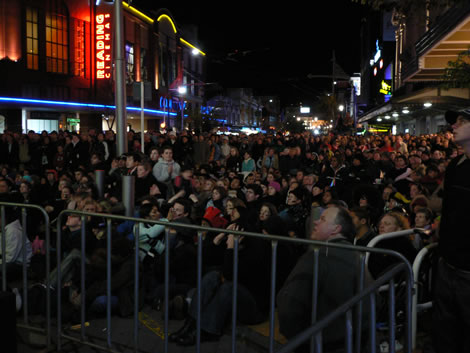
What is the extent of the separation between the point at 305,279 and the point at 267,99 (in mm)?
147070

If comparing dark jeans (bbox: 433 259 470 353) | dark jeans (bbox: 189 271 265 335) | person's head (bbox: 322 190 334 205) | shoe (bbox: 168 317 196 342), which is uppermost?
person's head (bbox: 322 190 334 205)

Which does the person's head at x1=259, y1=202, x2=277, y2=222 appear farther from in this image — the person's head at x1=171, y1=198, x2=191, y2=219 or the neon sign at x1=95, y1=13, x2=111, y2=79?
the neon sign at x1=95, y1=13, x2=111, y2=79

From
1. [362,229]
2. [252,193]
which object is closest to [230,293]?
[362,229]

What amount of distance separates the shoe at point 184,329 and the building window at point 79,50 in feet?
93.5

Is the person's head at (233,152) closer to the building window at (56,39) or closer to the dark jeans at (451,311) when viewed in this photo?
the dark jeans at (451,311)

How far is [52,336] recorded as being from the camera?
17.4 feet

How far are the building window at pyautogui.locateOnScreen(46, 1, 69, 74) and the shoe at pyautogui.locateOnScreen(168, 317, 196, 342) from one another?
Result: 2687 centimetres

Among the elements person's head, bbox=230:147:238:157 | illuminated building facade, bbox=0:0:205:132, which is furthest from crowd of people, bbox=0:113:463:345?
illuminated building facade, bbox=0:0:205:132

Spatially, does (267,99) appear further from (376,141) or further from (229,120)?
(376,141)

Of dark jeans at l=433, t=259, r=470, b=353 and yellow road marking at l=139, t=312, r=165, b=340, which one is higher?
dark jeans at l=433, t=259, r=470, b=353

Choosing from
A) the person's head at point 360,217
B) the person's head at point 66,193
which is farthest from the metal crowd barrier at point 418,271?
the person's head at point 66,193

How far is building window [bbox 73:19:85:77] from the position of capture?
31125 millimetres

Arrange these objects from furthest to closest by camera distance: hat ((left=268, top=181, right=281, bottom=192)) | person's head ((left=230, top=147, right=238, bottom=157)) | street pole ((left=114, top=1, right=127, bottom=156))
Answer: person's head ((left=230, top=147, right=238, bottom=157)), street pole ((left=114, top=1, right=127, bottom=156)), hat ((left=268, top=181, right=281, bottom=192))

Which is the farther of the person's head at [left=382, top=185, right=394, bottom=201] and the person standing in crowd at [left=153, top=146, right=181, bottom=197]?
the person standing in crowd at [left=153, top=146, right=181, bottom=197]
